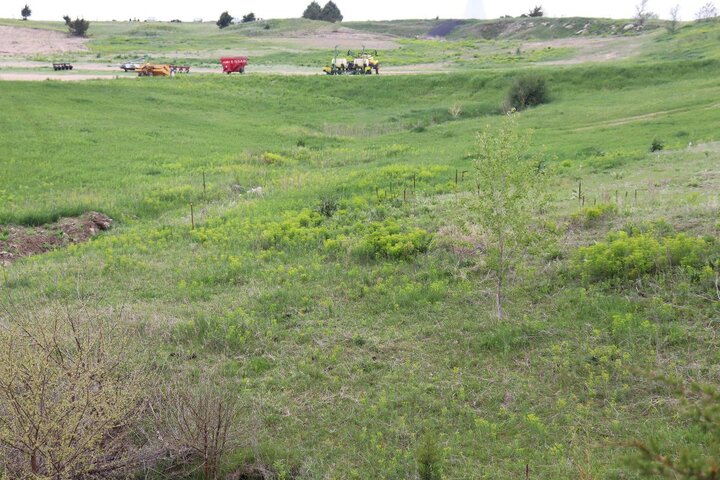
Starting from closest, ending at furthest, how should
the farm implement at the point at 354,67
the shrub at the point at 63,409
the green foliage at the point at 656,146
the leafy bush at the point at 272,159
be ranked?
the shrub at the point at 63,409, the green foliage at the point at 656,146, the leafy bush at the point at 272,159, the farm implement at the point at 354,67

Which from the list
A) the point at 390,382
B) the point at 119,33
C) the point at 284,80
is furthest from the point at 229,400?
the point at 119,33

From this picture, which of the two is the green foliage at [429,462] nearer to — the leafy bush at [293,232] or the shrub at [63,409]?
the shrub at [63,409]

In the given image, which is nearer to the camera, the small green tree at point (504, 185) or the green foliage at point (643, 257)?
the green foliage at point (643, 257)

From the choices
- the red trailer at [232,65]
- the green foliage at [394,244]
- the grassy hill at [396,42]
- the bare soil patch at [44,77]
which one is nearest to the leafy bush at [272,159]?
the green foliage at [394,244]

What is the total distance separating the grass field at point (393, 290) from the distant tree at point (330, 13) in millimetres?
109005

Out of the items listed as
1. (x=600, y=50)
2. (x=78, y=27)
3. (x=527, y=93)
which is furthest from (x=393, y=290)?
(x=78, y=27)

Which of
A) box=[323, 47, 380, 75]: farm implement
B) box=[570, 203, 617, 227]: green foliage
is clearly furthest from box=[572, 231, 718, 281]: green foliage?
box=[323, 47, 380, 75]: farm implement

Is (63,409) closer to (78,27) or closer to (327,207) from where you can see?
(327,207)

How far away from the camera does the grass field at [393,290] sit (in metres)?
8.24

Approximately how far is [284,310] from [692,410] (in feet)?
29.2

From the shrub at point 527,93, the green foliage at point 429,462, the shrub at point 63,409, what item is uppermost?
the shrub at point 527,93

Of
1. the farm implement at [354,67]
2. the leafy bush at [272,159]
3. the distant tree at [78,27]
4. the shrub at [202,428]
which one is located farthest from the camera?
the distant tree at [78,27]

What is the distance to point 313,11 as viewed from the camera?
13138 centimetres

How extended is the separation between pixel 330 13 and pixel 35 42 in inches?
2569
